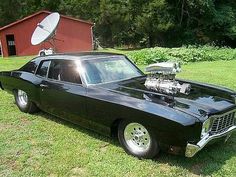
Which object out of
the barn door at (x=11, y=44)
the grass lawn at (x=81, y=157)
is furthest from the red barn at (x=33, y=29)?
the grass lawn at (x=81, y=157)

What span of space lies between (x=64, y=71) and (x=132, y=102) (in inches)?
70.0

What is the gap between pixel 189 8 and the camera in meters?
31.8

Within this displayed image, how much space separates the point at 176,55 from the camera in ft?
58.1

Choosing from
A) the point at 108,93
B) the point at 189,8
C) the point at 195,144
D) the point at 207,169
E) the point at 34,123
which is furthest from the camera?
the point at 189,8

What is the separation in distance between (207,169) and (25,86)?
402cm

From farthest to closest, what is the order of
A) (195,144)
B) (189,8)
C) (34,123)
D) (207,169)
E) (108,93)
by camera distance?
(189,8), (34,123), (108,93), (207,169), (195,144)

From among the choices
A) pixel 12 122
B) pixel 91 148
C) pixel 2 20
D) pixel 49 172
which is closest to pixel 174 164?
pixel 91 148

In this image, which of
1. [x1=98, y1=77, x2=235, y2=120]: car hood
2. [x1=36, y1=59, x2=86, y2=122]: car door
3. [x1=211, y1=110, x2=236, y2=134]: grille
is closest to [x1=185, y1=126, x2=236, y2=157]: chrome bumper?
[x1=211, y1=110, x2=236, y2=134]: grille

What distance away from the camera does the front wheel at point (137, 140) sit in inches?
173

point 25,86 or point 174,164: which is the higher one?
point 25,86

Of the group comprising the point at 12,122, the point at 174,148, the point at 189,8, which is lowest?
the point at 12,122

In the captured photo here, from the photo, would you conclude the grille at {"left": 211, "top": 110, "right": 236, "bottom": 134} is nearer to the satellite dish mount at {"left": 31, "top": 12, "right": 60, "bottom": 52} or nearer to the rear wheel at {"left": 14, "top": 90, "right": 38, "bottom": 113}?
the rear wheel at {"left": 14, "top": 90, "right": 38, "bottom": 113}

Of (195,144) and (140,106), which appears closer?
(195,144)

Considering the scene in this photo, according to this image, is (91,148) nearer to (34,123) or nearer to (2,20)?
(34,123)
